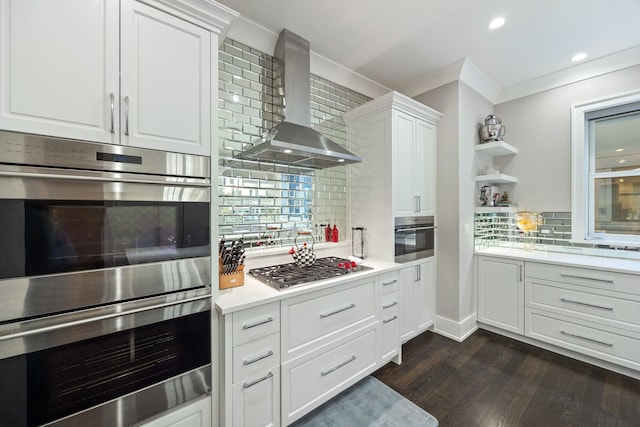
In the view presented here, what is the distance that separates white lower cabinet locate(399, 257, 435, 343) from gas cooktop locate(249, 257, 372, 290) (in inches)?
29.6

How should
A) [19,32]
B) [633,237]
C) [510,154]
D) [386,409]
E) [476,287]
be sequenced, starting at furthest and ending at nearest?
[510,154]
[476,287]
[633,237]
[386,409]
[19,32]

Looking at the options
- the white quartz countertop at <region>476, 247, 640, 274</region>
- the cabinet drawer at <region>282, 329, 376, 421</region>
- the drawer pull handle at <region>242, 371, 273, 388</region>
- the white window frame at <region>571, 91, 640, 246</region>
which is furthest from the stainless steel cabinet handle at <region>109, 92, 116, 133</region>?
the white window frame at <region>571, 91, 640, 246</region>

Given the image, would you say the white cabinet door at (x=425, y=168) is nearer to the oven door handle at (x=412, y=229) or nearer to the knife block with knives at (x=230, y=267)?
the oven door handle at (x=412, y=229)

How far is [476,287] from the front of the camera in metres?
3.03

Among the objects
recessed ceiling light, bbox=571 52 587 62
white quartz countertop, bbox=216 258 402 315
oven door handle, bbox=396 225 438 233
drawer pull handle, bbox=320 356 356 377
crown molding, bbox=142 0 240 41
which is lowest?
drawer pull handle, bbox=320 356 356 377

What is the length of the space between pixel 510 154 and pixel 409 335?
269cm

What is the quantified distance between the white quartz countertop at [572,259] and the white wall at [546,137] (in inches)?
22.8

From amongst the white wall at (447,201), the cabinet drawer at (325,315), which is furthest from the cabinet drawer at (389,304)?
the white wall at (447,201)

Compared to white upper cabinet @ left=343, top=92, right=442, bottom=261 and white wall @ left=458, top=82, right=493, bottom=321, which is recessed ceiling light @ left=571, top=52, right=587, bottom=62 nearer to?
white wall @ left=458, top=82, right=493, bottom=321

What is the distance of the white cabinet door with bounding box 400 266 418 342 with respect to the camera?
261cm

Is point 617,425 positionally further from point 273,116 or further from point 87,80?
point 87,80

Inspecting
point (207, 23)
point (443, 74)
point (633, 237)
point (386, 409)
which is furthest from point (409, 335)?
point (207, 23)

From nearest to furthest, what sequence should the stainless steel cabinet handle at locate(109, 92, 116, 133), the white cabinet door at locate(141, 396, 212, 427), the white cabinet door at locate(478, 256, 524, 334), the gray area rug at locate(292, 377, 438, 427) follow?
the stainless steel cabinet handle at locate(109, 92, 116, 133), the white cabinet door at locate(141, 396, 212, 427), the gray area rug at locate(292, 377, 438, 427), the white cabinet door at locate(478, 256, 524, 334)

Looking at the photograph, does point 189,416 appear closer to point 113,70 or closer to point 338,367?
point 338,367
